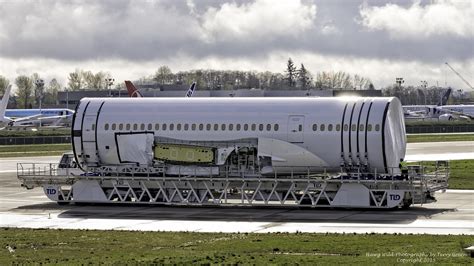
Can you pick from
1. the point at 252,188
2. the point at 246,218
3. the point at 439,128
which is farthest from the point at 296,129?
the point at 439,128

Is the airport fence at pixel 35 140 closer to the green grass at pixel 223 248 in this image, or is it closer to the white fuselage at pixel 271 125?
the white fuselage at pixel 271 125

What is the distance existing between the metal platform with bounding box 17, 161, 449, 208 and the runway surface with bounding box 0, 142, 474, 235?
0.56m

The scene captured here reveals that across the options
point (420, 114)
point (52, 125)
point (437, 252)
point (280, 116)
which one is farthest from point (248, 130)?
point (420, 114)

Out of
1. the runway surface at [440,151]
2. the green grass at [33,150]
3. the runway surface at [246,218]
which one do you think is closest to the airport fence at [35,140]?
the green grass at [33,150]

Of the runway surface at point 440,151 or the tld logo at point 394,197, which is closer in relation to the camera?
the tld logo at point 394,197

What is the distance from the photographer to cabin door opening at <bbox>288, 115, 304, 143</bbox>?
46188 mm

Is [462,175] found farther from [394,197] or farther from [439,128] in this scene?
[439,128]

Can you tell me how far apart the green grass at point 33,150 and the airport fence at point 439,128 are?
5224 cm

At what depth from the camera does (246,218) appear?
4141 cm

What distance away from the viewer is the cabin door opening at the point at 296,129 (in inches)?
1818

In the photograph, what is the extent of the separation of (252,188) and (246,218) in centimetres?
482

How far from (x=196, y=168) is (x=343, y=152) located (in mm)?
6945

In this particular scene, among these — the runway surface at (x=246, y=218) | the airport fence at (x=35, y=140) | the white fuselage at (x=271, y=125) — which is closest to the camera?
the runway surface at (x=246, y=218)

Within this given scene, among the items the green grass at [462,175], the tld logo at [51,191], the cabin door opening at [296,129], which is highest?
the cabin door opening at [296,129]
